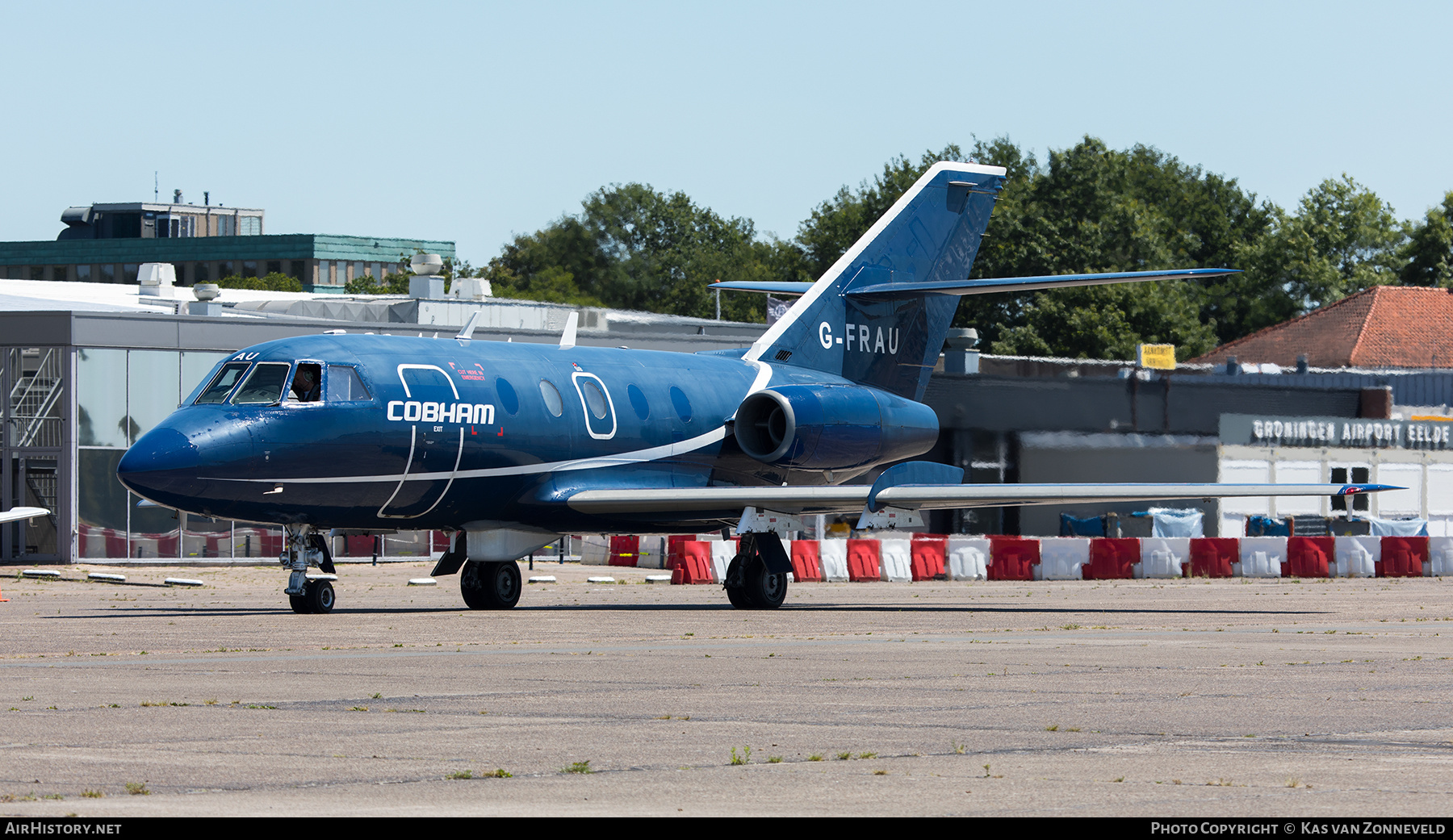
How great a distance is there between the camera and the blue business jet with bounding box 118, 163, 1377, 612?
2252cm

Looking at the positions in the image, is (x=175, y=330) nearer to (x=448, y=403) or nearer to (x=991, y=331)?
(x=448, y=403)

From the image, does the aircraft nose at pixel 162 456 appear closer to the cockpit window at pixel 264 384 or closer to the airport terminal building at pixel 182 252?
the cockpit window at pixel 264 384

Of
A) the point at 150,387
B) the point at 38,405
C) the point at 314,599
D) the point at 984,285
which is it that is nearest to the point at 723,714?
the point at 314,599

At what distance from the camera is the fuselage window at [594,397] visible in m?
25.8

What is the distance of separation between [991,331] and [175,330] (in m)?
69.0

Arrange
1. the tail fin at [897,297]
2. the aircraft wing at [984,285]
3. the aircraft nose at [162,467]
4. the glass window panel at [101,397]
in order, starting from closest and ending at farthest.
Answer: the aircraft nose at [162,467], the aircraft wing at [984,285], the tail fin at [897,297], the glass window panel at [101,397]

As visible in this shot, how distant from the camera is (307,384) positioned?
2284 cm

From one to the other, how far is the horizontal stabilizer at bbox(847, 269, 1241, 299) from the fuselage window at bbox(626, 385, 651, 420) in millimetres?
5195

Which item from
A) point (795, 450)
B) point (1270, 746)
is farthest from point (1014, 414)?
point (1270, 746)

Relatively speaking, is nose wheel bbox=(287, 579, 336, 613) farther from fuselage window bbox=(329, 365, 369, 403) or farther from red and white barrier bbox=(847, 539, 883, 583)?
red and white barrier bbox=(847, 539, 883, 583)

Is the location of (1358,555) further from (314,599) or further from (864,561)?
(314,599)

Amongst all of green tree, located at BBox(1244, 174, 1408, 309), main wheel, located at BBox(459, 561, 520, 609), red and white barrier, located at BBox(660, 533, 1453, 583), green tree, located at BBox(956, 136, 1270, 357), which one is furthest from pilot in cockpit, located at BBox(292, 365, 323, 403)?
green tree, located at BBox(1244, 174, 1408, 309)

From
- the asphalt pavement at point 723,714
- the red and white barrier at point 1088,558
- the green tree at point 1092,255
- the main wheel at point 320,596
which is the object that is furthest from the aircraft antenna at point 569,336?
the green tree at point 1092,255

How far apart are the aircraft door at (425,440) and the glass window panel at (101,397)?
1945cm
